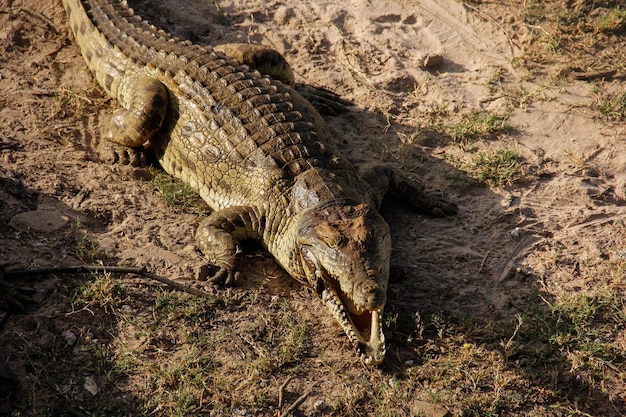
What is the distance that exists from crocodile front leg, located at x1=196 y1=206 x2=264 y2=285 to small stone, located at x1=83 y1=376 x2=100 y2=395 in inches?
45.4

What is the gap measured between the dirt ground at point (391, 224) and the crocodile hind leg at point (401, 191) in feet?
0.34

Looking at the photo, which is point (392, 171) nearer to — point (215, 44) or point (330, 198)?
point (330, 198)

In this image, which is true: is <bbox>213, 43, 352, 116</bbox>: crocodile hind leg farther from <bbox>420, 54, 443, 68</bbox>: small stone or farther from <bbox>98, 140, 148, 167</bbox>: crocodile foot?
<bbox>98, 140, 148, 167</bbox>: crocodile foot

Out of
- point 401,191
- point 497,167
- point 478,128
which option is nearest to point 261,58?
point 401,191

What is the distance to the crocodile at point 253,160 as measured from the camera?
4535 mm

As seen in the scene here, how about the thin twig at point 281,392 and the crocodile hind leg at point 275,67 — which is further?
the crocodile hind leg at point 275,67

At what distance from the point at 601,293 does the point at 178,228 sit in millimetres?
3299

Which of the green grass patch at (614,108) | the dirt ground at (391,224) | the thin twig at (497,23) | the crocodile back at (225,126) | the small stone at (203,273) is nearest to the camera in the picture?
the dirt ground at (391,224)

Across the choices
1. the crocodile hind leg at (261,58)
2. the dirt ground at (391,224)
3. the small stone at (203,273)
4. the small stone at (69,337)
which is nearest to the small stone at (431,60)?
the dirt ground at (391,224)

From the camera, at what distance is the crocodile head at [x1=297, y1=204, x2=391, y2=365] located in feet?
14.0

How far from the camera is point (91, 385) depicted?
397 cm

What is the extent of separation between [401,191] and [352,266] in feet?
4.89

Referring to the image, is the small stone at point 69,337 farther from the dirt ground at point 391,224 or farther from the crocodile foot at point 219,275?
the crocodile foot at point 219,275

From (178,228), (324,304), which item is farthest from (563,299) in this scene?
(178,228)
